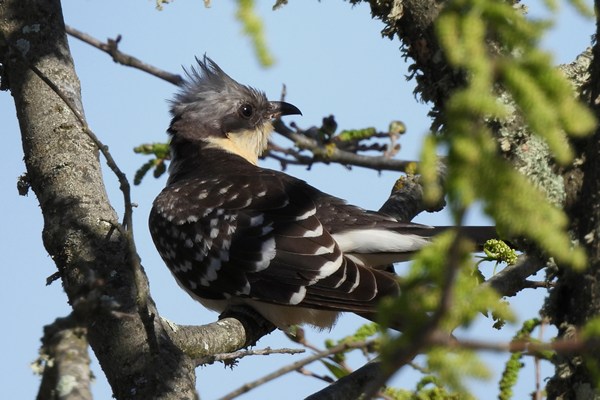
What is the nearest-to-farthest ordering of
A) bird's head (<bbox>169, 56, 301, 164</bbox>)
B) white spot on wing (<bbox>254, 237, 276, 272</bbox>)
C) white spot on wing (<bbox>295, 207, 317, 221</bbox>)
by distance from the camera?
white spot on wing (<bbox>254, 237, 276, 272</bbox>), white spot on wing (<bbox>295, 207, 317, 221</bbox>), bird's head (<bbox>169, 56, 301, 164</bbox>)

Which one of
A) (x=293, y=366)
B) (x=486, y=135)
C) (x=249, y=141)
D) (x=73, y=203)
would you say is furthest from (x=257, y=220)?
(x=486, y=135)

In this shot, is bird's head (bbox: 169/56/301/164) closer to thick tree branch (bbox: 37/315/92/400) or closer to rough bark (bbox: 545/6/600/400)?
rough bark (bbox: 545/6/600/400)

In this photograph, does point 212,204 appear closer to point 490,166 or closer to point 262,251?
point 262,251

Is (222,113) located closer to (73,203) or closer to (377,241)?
(377,241)

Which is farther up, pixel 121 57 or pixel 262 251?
pixel 121 57

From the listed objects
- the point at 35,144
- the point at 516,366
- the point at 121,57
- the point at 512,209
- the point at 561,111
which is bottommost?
the point at 512,209

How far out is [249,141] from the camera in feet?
23.1

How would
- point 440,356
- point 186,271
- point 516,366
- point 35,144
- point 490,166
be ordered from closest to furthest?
point 490,166, point 440,356, point 516,366, point 35,144, point 186,271

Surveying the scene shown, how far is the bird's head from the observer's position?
697 centimetres

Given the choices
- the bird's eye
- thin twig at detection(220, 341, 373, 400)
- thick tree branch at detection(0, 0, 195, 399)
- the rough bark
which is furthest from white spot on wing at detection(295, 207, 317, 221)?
thin twig at detection(220, 341, 373, 400)

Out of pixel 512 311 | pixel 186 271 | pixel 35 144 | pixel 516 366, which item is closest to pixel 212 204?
pixel 186 271

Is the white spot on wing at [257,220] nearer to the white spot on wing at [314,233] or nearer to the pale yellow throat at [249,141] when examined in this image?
the white spot on wing at [314,233]

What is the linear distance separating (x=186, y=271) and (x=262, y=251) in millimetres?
601

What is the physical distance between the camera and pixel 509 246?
4.00 meters
